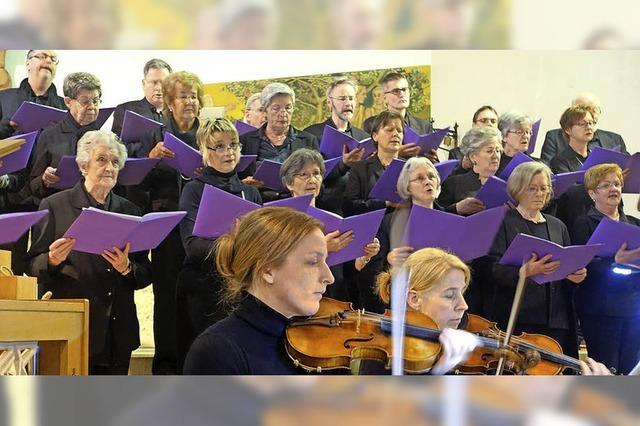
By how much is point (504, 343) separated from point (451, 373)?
7.3 inches

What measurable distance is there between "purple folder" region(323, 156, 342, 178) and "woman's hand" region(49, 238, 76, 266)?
0.80 m

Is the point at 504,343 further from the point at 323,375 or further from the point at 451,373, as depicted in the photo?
the point at 323,375

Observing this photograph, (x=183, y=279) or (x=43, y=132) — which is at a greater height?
(x=43, y=132)

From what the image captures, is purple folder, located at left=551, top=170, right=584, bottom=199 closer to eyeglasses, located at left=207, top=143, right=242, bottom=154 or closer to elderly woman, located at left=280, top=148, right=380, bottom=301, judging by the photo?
elderly woman, located at left=280, top=148, right=380, bottom=301

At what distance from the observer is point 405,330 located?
335 centimetres

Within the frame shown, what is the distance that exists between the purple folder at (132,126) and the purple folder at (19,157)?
0.88ft

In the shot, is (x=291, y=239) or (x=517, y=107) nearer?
(x=291, y=239)

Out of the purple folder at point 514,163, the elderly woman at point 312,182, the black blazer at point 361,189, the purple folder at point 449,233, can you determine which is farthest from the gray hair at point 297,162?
the purple folder at point 514,163

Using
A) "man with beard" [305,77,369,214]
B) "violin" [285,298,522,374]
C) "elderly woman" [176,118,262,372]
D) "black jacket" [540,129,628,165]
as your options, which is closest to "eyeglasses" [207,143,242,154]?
"elderly woman" [176,118,262,372]

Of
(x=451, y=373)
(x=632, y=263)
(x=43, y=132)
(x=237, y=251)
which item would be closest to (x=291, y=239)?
(x=237, y=251)

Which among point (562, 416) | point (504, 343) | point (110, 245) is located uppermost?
point (110, 245)

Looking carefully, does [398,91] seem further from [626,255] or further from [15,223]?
[15,223]

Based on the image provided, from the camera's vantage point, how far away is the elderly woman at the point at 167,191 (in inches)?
136

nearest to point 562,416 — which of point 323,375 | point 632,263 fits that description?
point 632,263
